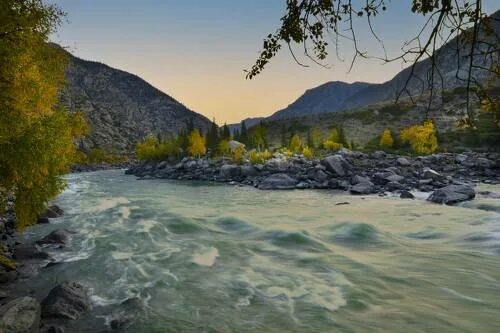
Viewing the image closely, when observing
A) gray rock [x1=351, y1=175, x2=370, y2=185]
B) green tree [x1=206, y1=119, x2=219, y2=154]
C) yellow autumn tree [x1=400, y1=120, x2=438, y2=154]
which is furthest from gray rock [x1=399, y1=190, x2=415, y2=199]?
green tree [x1=206, y1=119, x2=219, y2=154]

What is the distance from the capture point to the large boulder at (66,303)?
11.7 meters

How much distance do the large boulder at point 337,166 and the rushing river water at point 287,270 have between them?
2757 cm

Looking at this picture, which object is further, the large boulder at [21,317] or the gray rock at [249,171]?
the gray rock at [249,171]

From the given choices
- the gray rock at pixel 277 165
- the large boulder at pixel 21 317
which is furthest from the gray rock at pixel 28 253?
the gray rock at pixel 277 165

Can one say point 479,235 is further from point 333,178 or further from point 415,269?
point 333,178

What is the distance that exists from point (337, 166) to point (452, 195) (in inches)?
1019

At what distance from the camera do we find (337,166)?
6156cm

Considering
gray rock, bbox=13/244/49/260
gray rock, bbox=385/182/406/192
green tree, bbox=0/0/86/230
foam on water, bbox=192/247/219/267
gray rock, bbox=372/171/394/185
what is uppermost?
green tree, bbox=0/0/86/230

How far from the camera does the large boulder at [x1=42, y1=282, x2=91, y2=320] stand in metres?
11.7

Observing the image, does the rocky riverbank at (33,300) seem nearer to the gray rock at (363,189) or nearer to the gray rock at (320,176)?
the gray rock at (363,189)

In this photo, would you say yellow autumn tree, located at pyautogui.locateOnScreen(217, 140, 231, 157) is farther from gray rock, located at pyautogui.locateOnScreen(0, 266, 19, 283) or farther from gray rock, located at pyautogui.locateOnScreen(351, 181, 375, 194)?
gray rock, located at pyautogui.locateOnScreen(0, 266, 19, 283)

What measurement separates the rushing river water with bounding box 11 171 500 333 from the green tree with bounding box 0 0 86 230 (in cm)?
345

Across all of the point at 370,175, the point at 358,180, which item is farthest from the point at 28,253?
the point at 370,175

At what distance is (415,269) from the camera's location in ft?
54.7
